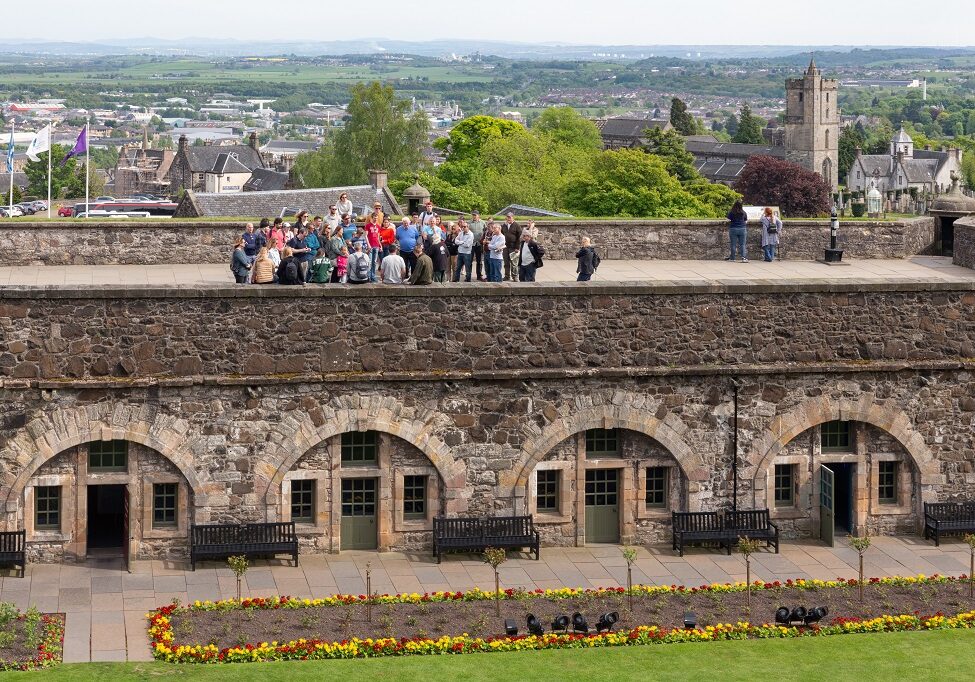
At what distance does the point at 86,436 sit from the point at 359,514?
18.0 ft

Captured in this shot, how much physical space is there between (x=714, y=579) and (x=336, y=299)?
891 cm

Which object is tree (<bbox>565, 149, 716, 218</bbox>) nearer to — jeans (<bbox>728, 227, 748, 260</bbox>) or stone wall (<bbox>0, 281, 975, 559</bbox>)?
jeans (<bbox>728, 227, 748, 260</bbox>)

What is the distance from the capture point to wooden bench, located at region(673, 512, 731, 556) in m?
34.7

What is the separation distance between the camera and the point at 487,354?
34.3 meters

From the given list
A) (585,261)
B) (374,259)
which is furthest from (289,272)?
(585,261)

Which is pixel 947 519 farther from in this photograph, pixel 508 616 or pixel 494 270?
pixel 508 616

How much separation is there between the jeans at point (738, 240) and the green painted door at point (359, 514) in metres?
12.9

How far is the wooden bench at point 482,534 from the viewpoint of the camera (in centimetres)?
3381

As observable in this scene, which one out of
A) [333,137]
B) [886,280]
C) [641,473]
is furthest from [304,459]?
[333,137]

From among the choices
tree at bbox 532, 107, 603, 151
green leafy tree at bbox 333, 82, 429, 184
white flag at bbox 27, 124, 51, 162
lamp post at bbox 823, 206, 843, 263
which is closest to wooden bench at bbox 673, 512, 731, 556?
lamp post at bbox 823, 206, 843, 263

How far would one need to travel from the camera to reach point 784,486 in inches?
1420

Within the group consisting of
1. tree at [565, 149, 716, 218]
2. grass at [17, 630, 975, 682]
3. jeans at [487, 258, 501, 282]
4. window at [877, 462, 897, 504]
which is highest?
tree at [565, 149, 716, 218]

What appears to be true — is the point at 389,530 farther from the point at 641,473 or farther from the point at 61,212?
the point at 61,212

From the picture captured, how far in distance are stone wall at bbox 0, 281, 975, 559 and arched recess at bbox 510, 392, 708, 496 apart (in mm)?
39
